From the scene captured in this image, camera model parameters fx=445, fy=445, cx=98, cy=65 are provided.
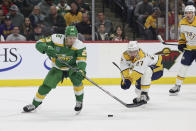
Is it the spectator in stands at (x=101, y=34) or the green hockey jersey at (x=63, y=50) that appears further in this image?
the spectator in stands at (x=101, y=34)

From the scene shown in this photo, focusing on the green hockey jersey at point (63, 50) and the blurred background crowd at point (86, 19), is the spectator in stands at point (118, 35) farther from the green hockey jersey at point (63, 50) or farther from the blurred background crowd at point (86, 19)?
the green hockey jersey at point (63, 50)

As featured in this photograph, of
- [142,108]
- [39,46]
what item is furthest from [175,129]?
[39,46]

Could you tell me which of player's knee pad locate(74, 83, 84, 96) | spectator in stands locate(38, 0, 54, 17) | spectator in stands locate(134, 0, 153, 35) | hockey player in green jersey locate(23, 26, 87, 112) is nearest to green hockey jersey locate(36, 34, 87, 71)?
hockey player in green jersey locate(23, 26, 87, 112)

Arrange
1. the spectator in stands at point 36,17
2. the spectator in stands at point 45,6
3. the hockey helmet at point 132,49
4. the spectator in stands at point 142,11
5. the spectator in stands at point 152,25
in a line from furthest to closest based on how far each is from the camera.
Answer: the spectator in stands at point 142,11
the spectator in stands at point 152,25
the spectator in stands at point 45,6
the spectator in stands at point 36,17
the hockey helmet at point 132,49

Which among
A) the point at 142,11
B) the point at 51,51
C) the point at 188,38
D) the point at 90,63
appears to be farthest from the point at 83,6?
the point at 51,51

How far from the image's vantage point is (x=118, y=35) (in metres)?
8.18

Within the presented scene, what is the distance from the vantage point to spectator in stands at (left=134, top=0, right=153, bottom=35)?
8.59 meters

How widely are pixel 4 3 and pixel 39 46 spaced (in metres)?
3.28

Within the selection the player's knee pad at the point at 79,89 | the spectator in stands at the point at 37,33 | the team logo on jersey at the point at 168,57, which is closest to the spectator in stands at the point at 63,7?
the spectator in stands at the point at 37,33

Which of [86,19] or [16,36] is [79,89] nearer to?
[16,36]

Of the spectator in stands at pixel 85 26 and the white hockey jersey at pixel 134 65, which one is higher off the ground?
the spectator in stands at pixel 85 26

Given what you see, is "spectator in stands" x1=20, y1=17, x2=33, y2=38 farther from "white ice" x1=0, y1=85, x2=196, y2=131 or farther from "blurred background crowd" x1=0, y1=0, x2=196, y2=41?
"white ice" x1=0, y1=85, x2=196, y2=131

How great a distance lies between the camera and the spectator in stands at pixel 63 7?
817 cm

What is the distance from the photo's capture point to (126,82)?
17.5 feet
